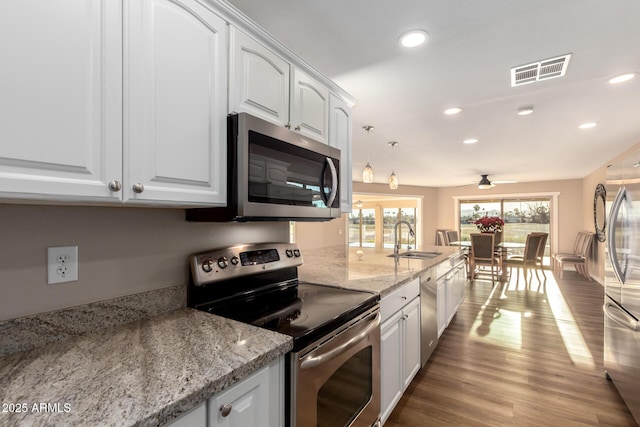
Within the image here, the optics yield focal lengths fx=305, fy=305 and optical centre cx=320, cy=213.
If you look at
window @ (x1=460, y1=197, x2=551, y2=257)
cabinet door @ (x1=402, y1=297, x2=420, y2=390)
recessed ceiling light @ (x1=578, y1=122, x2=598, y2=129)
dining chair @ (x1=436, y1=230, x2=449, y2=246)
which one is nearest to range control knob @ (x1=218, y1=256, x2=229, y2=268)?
cabinet door @ (x1=402, y1=297, x2=420, y2=390)

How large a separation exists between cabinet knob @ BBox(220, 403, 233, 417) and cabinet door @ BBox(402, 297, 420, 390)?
1410 millimetres

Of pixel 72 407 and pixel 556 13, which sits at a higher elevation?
pixel 556 13

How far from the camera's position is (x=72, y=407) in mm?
669

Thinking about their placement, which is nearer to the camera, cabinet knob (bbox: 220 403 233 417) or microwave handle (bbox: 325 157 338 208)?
cabinet knob (bbox: 220 403 233 417)

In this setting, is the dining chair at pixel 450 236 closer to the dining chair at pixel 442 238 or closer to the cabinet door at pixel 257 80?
the dining chair at pixel 442 238

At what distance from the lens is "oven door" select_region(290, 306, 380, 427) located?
107cm

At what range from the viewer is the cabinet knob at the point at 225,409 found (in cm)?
82

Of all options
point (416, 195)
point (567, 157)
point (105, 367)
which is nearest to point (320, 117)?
point (105, 367)

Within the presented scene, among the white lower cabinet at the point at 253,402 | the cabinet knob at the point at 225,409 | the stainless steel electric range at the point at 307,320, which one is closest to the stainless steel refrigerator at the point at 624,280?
the stainless steel electric range at the point at 307,320

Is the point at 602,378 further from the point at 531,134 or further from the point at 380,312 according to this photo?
the point at 531,134

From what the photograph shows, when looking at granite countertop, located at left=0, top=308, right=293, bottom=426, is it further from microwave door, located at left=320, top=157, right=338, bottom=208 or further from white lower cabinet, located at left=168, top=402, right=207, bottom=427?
microwave door, located at left=320, top=157, right=338, bottom=208

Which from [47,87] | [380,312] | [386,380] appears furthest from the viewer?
[386,380]

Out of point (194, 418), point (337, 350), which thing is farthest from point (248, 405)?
point (337, 350)

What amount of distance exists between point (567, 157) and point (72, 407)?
616 centimetres
